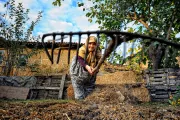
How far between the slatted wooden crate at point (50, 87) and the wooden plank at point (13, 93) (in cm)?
33

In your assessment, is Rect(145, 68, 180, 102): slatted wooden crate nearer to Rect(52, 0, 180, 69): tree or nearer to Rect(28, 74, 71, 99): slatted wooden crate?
Rect(52, 0, 180, 69): tree

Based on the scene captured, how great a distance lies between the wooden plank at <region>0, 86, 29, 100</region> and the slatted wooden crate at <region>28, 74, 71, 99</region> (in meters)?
Result: 0.33

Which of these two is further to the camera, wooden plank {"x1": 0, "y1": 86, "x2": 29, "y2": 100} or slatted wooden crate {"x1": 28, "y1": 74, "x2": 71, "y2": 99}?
slatted wooden crate {"x1": 28, "y1": 74, "x2": 71, "y2": 99}

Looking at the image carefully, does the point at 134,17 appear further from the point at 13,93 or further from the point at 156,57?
the point at 13,93

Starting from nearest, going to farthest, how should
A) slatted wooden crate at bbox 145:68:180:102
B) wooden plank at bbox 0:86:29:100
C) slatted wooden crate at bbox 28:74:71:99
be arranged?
slatted wooden crate at bbox 145:68:180:102
wooden plank at bbox 0:86:29:100
slatted wooden crate at bbox 28:74:71:99

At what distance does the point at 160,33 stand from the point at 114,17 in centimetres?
245

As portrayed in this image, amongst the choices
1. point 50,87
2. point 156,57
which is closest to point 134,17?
point 156,57

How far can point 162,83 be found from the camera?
30.0ft

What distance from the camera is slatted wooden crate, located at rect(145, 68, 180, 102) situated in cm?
875

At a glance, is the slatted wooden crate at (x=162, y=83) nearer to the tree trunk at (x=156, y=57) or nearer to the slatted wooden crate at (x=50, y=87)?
the tree trunk at (x=156, y=57)

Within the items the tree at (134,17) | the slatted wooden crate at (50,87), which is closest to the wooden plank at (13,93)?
the slatted wooden crate at (50,87)

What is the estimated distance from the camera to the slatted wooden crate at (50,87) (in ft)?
31.2

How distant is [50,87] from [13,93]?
1.46 metres

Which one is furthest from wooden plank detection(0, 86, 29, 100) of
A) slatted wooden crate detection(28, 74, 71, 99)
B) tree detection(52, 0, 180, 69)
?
tree detection(52, 0, 180, 69)
